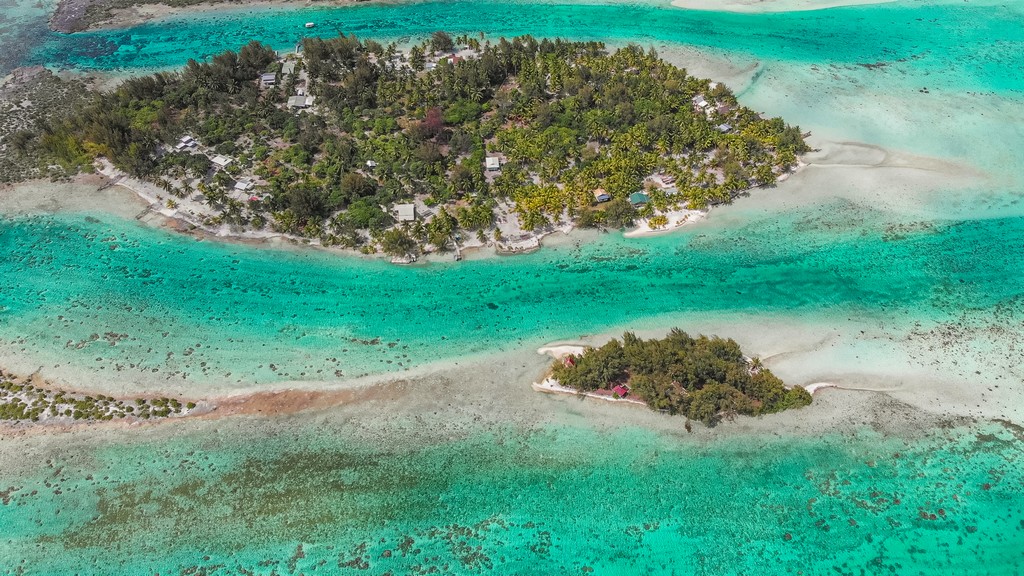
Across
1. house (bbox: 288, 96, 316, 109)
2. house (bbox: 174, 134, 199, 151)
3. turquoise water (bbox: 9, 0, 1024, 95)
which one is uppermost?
turquoise water (bbox: 9, 0, 1024, 95)

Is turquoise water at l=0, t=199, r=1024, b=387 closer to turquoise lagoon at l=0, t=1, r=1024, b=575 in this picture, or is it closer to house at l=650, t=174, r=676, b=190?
turquoise lagoon at l=0, t=1, r=1024, b=575

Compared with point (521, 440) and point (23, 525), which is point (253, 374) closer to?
point (23, 525)

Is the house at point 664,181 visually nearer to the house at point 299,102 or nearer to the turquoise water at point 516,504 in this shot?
the turquoise water at point 516,504

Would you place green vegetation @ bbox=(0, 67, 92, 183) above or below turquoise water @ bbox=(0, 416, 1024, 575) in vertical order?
above

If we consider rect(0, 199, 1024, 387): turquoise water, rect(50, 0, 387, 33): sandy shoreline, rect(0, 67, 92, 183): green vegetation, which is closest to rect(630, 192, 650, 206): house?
rect(0, 199, 1024, 387): turquoise water

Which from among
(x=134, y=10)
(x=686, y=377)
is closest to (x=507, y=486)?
(x=686, y=377)

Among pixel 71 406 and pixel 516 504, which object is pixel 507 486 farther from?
pixel 71 406

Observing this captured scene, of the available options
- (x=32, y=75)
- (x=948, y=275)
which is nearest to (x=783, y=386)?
(x=948, y=275)
